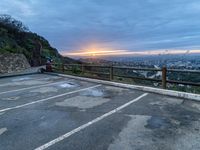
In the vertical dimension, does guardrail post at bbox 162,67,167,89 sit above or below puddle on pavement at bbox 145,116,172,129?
above

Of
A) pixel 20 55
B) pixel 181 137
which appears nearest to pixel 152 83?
pixel 181 137

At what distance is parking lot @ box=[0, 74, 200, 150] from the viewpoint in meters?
3.42

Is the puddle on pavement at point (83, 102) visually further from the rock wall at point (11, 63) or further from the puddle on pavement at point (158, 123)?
the rock wall at point (11, 63)

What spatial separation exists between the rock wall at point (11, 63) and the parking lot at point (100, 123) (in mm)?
11435

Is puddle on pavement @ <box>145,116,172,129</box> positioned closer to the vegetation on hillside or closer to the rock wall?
the rock wall

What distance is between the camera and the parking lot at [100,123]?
134 inches

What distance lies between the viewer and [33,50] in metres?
25.3

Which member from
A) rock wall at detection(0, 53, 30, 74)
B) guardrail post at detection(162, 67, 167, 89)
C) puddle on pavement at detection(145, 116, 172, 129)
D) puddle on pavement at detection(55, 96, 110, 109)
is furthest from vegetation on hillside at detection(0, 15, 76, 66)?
puddle on pavement at detection(145, 116, 172, 129)

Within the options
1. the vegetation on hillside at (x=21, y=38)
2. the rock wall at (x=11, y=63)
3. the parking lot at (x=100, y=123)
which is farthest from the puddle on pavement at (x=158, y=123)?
the vegetation on hillside at (x=21, y=38)

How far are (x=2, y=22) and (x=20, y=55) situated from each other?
779cm

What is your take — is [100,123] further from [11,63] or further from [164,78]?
[11,63]

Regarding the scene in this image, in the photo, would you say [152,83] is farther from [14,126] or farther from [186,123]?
[14,126]

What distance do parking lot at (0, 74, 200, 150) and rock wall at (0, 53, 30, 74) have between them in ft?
37.5

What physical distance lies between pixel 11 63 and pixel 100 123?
16.1 m
